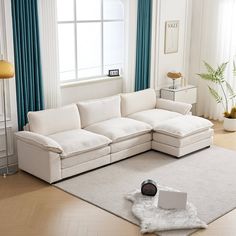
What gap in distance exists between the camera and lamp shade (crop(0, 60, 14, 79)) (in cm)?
519

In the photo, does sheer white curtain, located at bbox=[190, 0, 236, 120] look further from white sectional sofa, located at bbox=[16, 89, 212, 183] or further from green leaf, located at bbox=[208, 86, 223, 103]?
white sectional sofa, located at bbox=[16, 89, 212, 183]

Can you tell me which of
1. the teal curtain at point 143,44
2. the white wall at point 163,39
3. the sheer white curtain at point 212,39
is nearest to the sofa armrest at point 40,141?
the teal curtain at point 143,44

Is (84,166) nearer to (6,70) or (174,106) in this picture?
(6,70)

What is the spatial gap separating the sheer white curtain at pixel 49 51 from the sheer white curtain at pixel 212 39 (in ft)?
10.1

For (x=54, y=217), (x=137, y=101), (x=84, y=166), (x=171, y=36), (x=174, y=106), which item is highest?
(x=171, y=36)

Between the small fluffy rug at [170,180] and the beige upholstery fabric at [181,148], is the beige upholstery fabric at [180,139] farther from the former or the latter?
the small fluffy rug at [170,180]

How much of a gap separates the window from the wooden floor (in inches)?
80.4

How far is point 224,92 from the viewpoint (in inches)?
310

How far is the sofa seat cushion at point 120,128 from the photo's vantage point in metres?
5.95

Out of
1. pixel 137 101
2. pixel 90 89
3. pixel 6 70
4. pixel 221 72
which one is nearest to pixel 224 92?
pixel 221 72

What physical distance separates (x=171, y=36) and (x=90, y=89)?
183cm

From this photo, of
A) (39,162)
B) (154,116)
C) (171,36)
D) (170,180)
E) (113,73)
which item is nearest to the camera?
(39,162)

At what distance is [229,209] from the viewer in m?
Answer: 4.78

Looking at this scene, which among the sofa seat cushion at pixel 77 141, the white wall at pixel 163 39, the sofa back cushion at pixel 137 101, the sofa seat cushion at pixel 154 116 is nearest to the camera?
the sofa seat cushion at pixel 77 141
